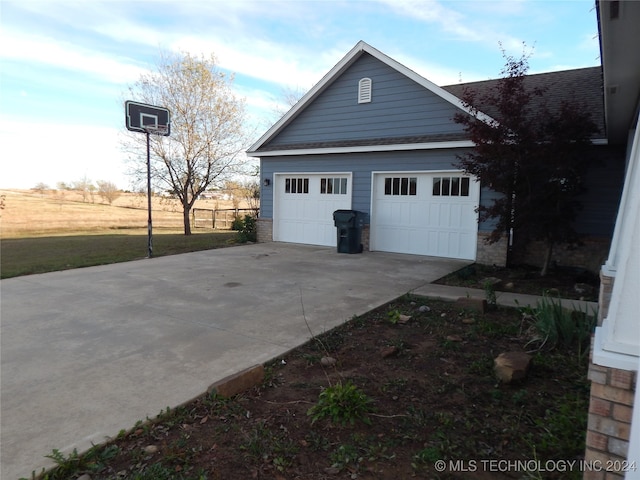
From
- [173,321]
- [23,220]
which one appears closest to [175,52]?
[23,220]

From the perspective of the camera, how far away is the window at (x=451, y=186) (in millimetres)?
10047

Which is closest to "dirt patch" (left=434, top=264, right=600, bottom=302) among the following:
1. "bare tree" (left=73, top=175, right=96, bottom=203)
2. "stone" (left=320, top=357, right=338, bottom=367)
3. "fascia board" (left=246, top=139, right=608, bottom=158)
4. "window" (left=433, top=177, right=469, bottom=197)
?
"window" (left=433, top=177, right=469, bottom=197)

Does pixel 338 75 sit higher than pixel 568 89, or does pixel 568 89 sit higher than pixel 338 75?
pixel 338 75

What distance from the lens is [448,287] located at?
23.0ft

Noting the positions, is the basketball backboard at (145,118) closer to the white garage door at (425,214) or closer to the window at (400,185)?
the white garage door at (425,214)

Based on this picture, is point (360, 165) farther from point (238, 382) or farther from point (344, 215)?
point (238, 382)

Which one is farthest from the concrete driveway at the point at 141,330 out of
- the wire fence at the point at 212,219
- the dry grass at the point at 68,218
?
the wire fence at the point at 212,219

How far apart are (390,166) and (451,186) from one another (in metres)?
1.81

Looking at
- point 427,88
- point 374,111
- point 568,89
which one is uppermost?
point 568,89

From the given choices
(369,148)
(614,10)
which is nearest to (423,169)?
(369,148)

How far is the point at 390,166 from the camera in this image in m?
11.1

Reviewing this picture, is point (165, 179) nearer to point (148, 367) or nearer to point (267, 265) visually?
point (267, 265)

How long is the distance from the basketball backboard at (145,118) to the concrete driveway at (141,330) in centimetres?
452

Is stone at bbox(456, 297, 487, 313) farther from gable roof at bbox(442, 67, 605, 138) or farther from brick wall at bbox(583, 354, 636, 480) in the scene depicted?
gable roof at bbox(442, 67, 605, 138)
